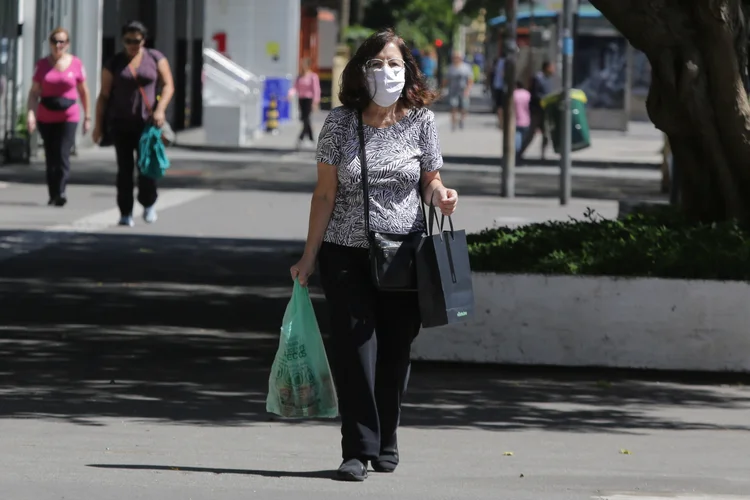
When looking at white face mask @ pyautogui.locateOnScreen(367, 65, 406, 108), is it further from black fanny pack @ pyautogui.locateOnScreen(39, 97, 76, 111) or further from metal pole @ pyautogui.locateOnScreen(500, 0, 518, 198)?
metal pole @ pyautogui.locateOnScreen(500, 0, 518, 198)

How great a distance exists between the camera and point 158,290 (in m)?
12.3

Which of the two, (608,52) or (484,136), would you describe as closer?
(484,136)

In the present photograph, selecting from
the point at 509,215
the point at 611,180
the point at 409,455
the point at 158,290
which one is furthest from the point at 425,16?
the point at 409,455

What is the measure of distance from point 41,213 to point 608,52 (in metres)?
30.2

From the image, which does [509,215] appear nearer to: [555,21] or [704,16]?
[704,16]

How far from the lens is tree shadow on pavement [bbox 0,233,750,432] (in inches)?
317

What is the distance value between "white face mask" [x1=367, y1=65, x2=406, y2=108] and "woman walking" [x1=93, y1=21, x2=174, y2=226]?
9110 mm

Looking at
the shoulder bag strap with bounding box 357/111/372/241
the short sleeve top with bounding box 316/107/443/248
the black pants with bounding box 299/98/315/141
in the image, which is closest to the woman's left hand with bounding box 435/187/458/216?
the short sleeve top with bounding box 316/107/443/248

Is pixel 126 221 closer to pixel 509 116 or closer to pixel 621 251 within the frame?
pixel 509 116

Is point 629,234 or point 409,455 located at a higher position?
point 629,234

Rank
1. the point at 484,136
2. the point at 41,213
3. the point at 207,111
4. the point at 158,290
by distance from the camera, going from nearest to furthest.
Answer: the point at 158,290 → the point at 41,213 → the point at 207,111 → the point at 484,136

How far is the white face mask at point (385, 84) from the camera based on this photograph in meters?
6.41

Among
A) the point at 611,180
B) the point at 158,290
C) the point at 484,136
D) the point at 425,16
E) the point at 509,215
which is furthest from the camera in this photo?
the point at 425,16

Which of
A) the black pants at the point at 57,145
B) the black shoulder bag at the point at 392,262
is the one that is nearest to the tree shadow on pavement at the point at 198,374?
the black shoulder bag at the point at 392,262
